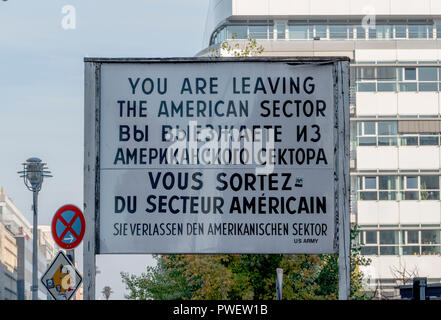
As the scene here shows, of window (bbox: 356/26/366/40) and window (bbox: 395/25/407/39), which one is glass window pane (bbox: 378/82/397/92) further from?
window (bbox: 356/26/366/40)

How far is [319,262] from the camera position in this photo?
113 feet

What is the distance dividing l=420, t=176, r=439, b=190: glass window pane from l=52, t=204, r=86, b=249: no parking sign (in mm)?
74049

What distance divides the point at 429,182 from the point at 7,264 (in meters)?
99.9

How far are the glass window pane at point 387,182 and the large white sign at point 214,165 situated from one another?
7818 cm

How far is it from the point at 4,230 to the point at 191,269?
137 m

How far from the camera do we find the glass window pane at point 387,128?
91375 millimetres

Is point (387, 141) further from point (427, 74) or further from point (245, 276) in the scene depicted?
point (245, 276)

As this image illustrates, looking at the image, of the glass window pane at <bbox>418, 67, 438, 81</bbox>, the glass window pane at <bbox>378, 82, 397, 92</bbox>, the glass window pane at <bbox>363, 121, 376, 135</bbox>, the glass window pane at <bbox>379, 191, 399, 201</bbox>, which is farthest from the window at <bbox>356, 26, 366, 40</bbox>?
the glass window pane at <bbox>379, 191, 399, 201</bbox>

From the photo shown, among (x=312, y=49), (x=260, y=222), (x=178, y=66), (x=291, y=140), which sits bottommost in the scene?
(x=260, y=222)
